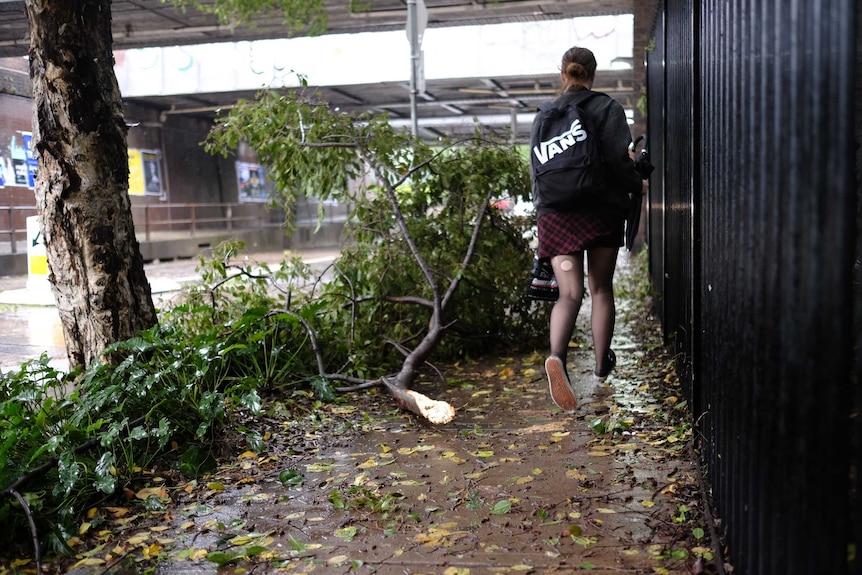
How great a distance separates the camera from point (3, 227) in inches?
742

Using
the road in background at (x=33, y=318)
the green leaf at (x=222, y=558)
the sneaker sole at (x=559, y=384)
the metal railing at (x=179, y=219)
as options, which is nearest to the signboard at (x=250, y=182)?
the metal railing at (x=179, y=219)

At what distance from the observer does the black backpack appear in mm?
4484

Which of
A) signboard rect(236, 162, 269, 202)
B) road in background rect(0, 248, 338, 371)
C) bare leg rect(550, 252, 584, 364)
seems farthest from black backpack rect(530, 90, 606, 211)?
signboard rect(236, 162, 269, 202)

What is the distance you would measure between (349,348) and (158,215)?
2201 centimetres

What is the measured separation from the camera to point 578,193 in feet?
14.8

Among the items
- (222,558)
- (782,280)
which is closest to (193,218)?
(222,558)

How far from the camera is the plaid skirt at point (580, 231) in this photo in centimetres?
465

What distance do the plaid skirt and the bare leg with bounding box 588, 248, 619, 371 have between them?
7cm

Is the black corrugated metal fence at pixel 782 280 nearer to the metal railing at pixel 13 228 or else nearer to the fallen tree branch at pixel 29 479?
the fallen tree branch at pixel 29 479

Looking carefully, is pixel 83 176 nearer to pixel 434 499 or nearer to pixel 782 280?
pixel 434 499

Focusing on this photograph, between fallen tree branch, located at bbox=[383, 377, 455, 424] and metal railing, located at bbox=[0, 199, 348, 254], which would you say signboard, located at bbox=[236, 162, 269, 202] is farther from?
fallen tree branch, located at bbox=[383, 377, 455, 424]

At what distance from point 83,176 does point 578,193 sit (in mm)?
2801

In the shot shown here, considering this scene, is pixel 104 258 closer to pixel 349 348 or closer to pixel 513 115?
pixel 349 348

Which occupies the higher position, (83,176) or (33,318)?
(83,176)
